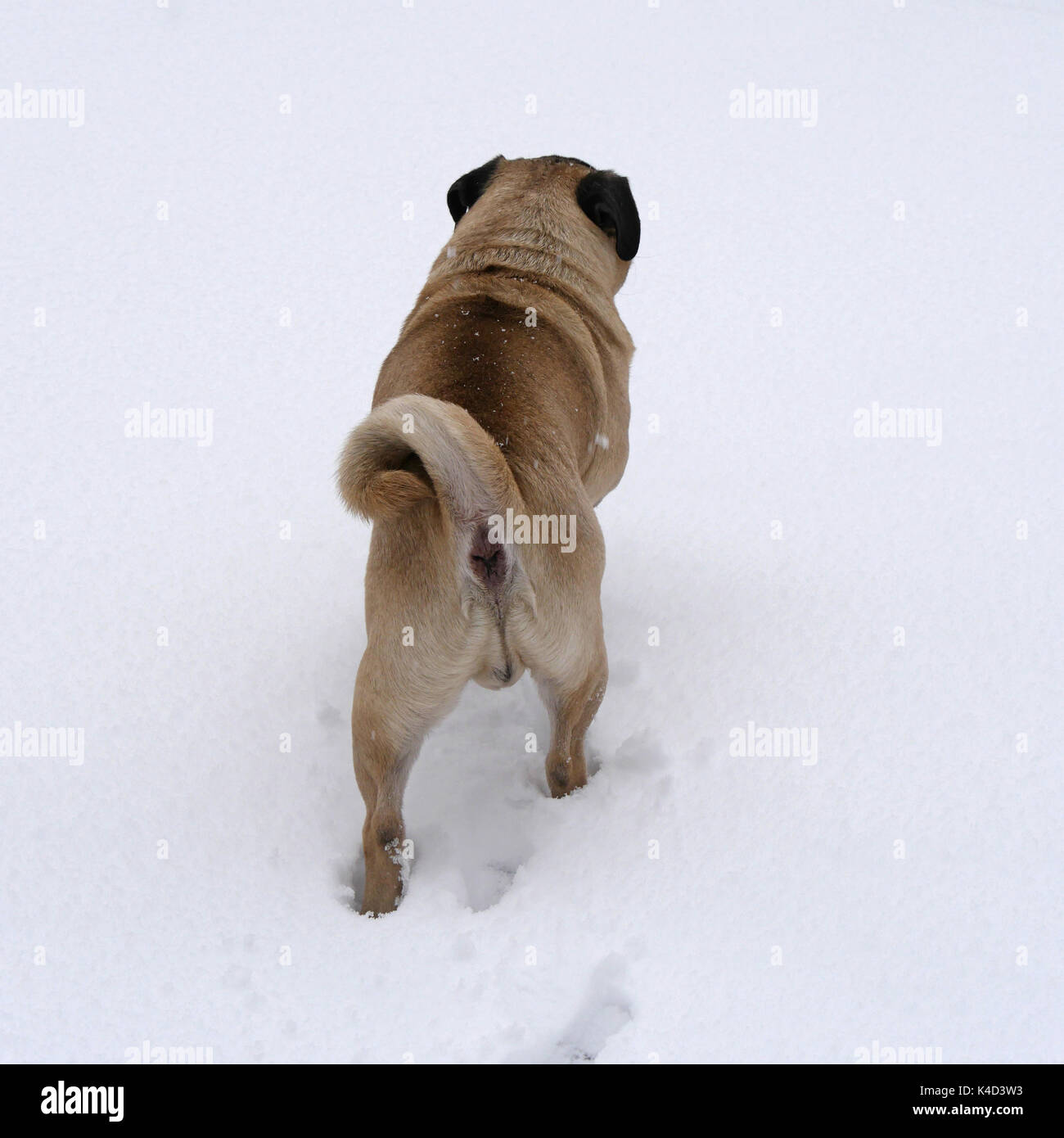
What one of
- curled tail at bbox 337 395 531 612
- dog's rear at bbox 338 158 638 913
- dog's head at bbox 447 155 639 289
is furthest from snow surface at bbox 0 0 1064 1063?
dog's head at bbox 447 155 639 289

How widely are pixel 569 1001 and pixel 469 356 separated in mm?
1826

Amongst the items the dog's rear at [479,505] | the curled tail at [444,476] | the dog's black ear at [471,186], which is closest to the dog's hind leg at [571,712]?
the dog's rear at [479,505]

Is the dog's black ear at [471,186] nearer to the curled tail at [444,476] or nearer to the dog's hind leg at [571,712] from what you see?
the curled tail at [444,476]

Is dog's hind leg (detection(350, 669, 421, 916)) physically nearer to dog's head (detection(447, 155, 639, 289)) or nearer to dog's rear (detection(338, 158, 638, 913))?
dog's rear (detection(338, 158, 638, 913))

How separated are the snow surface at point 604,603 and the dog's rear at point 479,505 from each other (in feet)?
1.47

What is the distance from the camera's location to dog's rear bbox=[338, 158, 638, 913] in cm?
229

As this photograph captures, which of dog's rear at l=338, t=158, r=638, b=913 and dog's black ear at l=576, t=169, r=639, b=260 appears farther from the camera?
dog's black ear at l=576, t=169, r=639, b=260

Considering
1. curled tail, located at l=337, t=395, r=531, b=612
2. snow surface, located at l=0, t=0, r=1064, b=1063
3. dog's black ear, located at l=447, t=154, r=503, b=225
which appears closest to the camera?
curled tail, located at l=337, t=395, r=531, b=612

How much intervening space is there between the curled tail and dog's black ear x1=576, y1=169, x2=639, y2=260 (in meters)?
1.48

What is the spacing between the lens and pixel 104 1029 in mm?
2432

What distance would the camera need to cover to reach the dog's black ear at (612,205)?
345 cm

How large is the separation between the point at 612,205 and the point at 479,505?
175cm

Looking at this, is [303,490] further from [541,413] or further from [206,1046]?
[206,1046]

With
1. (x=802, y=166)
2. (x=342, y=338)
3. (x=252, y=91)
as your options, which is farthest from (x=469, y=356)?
(x=252, y=91)
